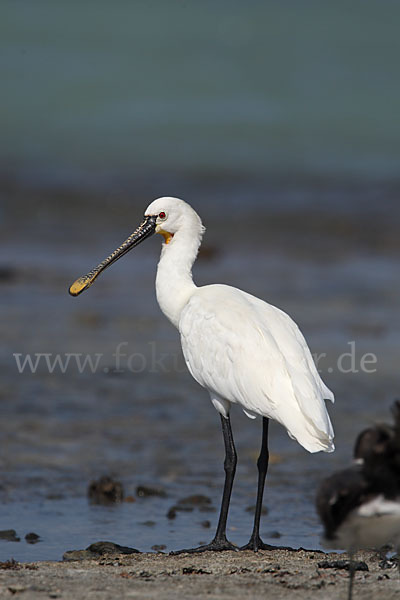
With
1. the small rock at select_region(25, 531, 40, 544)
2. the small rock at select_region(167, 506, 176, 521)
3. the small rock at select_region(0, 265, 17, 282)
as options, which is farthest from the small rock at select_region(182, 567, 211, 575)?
the small rock at select_region(0, 265, 17, 282)

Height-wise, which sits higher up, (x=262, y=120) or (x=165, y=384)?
(x=262, y=120)

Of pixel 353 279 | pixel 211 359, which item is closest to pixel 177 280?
pixel 211 359

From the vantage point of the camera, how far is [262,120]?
3525 cm

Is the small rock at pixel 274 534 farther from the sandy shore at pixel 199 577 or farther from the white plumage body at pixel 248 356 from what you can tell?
the white plumage body at pixel 248 356

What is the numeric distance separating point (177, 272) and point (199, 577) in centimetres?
283

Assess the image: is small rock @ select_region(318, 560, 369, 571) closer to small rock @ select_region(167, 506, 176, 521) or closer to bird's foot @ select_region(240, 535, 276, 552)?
bird's foot @ select_region(240, 535, 276, 552)

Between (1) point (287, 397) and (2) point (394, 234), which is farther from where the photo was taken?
(2) point (394, 234)

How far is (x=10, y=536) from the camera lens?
277 inches

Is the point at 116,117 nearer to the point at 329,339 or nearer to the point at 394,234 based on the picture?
the point at 394,234

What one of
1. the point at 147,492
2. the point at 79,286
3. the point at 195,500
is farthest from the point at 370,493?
the point at 79,286

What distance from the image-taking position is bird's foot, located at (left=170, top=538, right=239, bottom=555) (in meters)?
6.66

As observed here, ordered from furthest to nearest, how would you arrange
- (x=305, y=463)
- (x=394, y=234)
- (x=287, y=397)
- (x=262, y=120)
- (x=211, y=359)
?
(x=262, y=120) → (x=394, y=234) → (x=305, y=463) → (x=211, y=359) → (x=287, y=397)

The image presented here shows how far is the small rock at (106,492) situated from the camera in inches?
316

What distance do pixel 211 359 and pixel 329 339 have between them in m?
6.03
